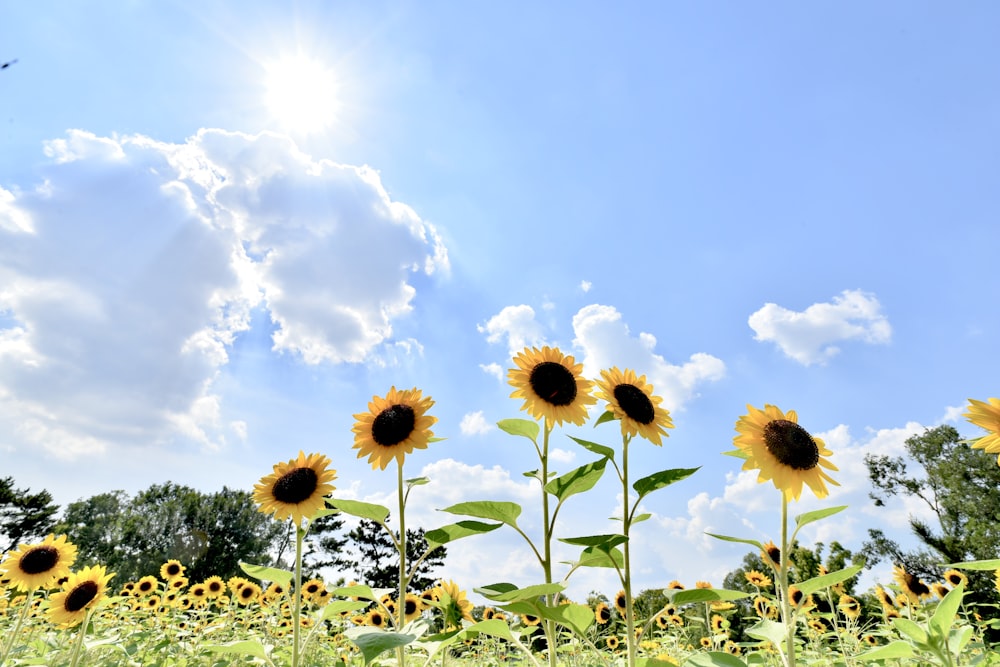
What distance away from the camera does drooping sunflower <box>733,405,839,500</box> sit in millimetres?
2357

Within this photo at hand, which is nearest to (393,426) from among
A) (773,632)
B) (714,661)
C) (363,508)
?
(363,508)

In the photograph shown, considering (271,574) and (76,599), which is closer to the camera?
(271,574)

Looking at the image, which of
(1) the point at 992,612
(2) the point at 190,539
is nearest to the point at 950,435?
(1) the point at 992,612

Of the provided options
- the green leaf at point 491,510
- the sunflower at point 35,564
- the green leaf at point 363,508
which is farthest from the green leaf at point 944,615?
the sunflower at point 35,564

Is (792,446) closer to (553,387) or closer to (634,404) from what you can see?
(634,404)

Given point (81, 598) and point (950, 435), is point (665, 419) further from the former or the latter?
point (950, 435)

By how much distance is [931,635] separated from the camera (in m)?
1.93

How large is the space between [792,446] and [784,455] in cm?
5

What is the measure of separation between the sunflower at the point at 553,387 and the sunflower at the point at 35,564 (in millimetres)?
4368

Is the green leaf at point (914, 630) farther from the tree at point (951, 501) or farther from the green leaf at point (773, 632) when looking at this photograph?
the tree at point (951, 501)

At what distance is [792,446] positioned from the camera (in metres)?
2.38

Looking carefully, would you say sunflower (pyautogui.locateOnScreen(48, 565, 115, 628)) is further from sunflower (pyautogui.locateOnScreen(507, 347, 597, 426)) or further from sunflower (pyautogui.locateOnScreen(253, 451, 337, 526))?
sunflower (pyautogui.locateOnScreen(507, 347, 597, 426))

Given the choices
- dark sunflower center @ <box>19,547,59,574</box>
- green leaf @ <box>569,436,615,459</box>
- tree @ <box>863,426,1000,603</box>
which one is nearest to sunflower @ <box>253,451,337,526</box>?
green leaf @ <box>569,436,615,459</box>

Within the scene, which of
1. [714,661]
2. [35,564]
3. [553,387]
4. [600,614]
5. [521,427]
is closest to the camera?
[714,661]
